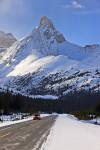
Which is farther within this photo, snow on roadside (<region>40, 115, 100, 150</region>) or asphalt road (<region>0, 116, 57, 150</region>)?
snow on roadside (<region>40, 115, 100, 150</region>)

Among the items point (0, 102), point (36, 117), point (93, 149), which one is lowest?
point (93, 149)

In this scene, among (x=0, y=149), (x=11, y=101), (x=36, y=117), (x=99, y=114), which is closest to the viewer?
(x=0, y=149)

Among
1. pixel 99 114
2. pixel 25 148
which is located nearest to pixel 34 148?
pixel 25 148

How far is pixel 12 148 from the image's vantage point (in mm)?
23141

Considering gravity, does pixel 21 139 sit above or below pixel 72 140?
above

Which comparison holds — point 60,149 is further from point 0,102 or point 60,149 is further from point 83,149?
point 0,102

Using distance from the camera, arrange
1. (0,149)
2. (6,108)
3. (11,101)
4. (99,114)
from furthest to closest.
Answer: (11,101) < (6,108) < (99,114) < (0,149)

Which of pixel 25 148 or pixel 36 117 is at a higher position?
pixel 36 117

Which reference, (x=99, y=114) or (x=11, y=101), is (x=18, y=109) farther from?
(x=99, y=114)

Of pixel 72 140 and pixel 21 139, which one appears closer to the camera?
pixel 72 140

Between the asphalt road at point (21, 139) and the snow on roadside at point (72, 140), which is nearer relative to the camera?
the asphalt road at point (21, 139)

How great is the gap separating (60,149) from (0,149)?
3140mm

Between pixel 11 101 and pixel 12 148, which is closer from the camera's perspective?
pixel 12 148

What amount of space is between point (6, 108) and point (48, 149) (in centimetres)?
14536
